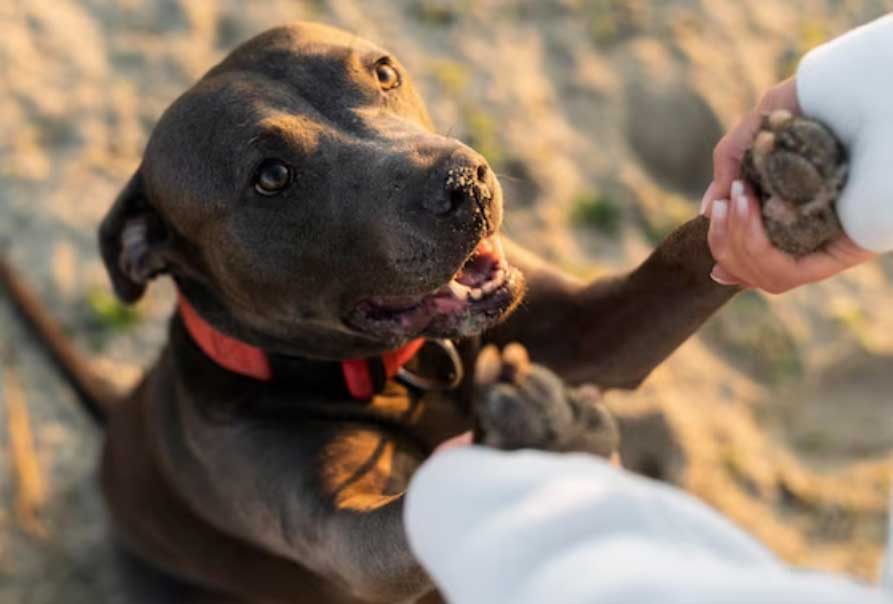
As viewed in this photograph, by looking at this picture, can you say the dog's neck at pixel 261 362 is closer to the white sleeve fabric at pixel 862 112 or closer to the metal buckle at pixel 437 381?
the metal buckle at pixel 437 381

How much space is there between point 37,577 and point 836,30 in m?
4.51

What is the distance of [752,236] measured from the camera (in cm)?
202

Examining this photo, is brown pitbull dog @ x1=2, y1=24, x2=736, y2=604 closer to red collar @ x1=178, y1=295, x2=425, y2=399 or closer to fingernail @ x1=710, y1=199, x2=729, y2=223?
red collar @ x1=178, y1=295, x2=425, y2=399

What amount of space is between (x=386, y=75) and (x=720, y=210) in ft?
4.24

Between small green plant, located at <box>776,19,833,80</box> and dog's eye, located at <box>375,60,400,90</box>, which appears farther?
small green plant, located at <box>776,19,833,80</box>

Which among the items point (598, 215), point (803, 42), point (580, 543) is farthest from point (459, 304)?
point (803, 42)

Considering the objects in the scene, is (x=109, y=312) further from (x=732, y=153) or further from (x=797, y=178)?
(x=797, y=178)

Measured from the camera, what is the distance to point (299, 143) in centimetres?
280

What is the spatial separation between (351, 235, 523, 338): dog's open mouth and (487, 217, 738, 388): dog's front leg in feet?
0.99

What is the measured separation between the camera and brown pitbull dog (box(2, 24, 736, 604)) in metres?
2.66

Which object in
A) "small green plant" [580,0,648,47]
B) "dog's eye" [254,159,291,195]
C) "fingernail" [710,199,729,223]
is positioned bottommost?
"small green plant" [580,0,648,47]

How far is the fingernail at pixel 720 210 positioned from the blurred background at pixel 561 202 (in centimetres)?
221

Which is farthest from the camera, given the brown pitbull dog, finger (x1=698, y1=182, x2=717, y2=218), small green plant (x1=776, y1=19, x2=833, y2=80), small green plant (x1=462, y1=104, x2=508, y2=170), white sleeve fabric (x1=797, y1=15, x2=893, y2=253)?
small green plant (x1=776, y1=19, x2=833, y2=80)

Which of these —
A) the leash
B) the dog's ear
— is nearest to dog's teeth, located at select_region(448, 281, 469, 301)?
the leash
